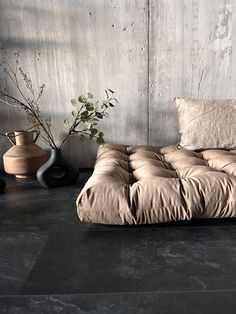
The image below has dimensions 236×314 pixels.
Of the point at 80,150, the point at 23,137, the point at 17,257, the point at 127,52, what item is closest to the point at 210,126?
the point at 127,52

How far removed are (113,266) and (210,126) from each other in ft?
4.36

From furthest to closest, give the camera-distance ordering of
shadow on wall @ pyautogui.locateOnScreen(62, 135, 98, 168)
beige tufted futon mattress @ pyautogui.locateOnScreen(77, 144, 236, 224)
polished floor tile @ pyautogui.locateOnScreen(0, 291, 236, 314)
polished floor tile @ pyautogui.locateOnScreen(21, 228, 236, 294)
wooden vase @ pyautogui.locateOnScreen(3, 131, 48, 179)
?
shadow on wall @ pyautogui.locateOnScreen(62, 135, 98, 168)
wooden vase @ pyautogui.locateOnScreen(3, 131, 48, 179)
beige tufted futon mattress @ pyautogui.locateOnScreen(77, 144, 236, 224)
polished floor tile @ pyautogui.locateOnScreen(21, 228, 236, 294)
polished floor tile @ pyautogui.locateOnScreen(0, 291, 236, 314)

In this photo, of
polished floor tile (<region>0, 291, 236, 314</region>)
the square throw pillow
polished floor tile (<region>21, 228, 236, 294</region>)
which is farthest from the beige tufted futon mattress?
the square throw pillow

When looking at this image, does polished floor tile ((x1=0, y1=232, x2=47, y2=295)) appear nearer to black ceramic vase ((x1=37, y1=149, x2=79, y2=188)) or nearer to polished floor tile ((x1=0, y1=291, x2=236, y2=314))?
polished floor tile ((x1=0, y1=291, x2=236, y2=314))

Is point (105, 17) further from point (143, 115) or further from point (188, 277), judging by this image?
point (188, 277)

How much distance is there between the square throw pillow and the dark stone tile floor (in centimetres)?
74

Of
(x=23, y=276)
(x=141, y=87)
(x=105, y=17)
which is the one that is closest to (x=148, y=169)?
(x=23, y=276)

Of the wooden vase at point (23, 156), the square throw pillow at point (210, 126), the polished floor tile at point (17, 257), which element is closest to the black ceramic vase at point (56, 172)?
the wooden vase at point (23, 156)

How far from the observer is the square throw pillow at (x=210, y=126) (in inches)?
81.4

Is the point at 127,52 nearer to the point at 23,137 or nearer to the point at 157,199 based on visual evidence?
the point at 23,137

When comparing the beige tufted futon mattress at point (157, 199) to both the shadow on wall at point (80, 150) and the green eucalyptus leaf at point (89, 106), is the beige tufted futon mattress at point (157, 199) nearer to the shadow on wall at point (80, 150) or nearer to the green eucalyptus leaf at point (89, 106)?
the green eucalyptus leaf at point (89, 106)

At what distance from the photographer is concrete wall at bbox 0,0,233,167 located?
221cm

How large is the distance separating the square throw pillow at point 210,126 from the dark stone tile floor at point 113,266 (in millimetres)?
742

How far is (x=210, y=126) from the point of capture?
207cm
